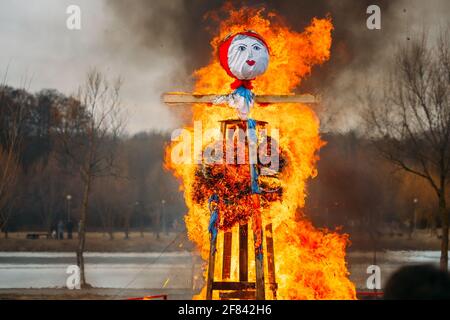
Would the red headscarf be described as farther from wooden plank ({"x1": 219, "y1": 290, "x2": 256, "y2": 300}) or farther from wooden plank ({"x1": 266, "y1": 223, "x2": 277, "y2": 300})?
wooden plank ({"x1": 219, "y1": 290, "x2": 256, "y2": 300})

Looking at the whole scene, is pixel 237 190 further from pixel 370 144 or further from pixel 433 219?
pixel 433 219

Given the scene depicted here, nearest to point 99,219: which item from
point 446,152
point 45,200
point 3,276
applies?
point 45,200

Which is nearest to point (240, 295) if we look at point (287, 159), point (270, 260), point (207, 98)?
point (270, 260)

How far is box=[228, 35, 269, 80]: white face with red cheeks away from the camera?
1123cm

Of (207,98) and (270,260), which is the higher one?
(207,98)

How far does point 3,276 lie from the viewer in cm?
2575

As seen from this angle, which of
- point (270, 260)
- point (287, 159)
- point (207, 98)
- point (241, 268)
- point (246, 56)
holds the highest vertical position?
point (246, 56)

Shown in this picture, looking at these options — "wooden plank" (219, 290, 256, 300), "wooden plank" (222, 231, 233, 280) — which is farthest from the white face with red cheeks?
"wooden plank" (219, 290, 256, 300)

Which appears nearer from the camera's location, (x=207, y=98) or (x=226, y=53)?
(x=226, y=53)

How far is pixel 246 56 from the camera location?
11.2 meters

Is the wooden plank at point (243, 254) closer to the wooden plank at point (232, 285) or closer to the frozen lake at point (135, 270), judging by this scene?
the wooden plank at point (232, 285)

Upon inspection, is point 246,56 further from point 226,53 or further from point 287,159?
point 287,159

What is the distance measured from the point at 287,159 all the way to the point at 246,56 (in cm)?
218

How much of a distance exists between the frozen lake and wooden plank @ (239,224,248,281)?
28.3 feet
